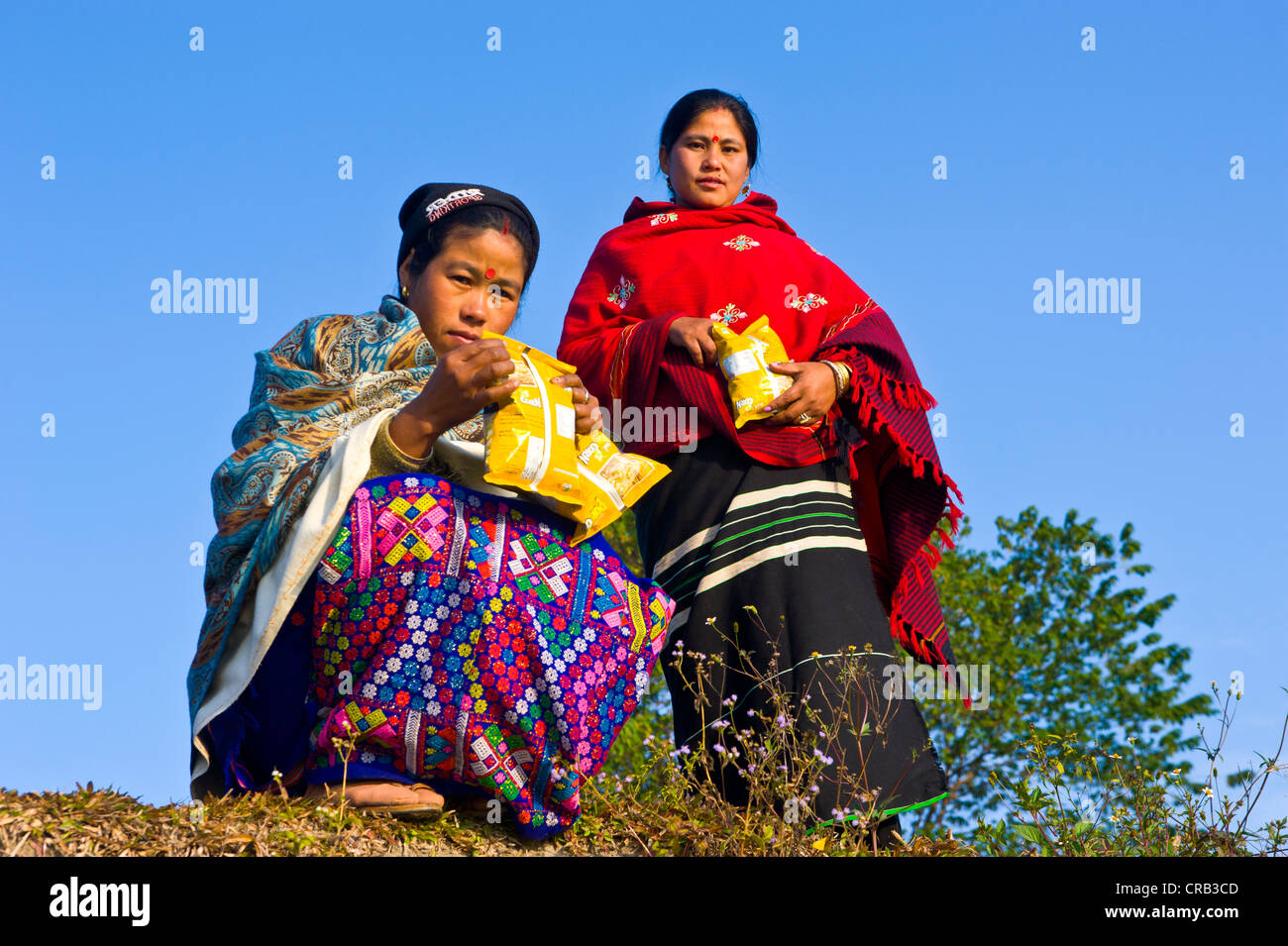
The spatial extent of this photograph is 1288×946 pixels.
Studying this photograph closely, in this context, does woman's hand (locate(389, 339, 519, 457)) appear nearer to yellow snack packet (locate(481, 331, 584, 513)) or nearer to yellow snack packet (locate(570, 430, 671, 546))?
yellow snack packet (locate(481, 331, 584, 513))

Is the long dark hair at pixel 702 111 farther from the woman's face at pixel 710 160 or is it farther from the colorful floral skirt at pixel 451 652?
the colorful floral skirt at pixel 451 652

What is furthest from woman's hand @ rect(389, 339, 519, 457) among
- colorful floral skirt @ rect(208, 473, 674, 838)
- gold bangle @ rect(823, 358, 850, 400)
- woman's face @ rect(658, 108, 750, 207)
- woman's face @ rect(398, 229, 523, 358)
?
woman's face @ rect(658, 108, 750, 207)

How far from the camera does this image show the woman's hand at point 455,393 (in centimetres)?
339

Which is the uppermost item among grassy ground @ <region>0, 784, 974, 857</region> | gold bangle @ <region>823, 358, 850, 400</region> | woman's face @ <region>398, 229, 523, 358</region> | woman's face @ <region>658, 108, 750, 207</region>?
woman's face @ <region>658, 108, 750, 207</region>

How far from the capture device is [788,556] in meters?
4.20

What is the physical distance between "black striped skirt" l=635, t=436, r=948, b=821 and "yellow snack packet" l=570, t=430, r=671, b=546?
0.54 meters

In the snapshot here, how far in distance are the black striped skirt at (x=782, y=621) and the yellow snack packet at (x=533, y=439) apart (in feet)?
2.70

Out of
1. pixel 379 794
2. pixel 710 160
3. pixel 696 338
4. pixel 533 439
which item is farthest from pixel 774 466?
pixel 379 794

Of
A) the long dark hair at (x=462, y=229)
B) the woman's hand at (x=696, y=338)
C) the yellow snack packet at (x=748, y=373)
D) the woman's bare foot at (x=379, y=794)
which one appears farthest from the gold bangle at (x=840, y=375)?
the woman's bare foot at (x=379, y=794)

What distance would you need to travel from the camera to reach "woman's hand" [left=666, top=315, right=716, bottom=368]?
4195 mm
